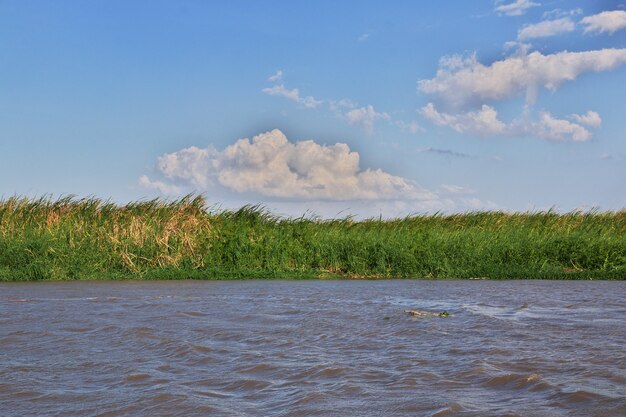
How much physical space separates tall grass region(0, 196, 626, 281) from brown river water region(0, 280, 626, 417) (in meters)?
5.00

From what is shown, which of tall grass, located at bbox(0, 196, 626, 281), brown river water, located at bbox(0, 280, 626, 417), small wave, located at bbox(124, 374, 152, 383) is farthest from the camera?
tall grass, located at bbox(0, 196, 626, 281)

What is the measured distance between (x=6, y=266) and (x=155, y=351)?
10.9 meters

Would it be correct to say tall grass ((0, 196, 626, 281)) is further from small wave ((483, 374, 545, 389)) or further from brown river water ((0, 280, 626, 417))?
small wave ((483, 374, 545, 389))

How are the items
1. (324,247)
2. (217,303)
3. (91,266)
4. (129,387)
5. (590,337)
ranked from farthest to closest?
1. (324,247)
2. (91,266)
3. (217,303)
4. (590,337)
5. (129,387)

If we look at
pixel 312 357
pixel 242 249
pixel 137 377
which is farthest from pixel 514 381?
pixel 242 249

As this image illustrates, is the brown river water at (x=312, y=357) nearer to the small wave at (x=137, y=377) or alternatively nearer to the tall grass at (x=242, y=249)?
the small wave at (x=137, y=377)

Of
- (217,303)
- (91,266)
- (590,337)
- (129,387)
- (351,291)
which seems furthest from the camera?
(91,266)

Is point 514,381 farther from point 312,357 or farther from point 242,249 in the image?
point 242,249

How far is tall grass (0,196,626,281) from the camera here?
50.2 feet

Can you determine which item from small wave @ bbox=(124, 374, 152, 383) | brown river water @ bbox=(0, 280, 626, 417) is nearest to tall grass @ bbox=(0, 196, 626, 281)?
brown river water @ bbox=(0, 280, 626, 417)

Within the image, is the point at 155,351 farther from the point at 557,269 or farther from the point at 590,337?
the point at 557,269

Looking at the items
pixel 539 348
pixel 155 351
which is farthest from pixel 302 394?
pixel 539 348

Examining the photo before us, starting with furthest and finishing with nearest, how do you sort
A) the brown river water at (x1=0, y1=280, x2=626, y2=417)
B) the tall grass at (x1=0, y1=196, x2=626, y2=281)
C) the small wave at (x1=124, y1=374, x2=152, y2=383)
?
1. the tall grass at (x1=0, y1=196, x2=626, y2=281)
2. the small wave at (x1=124, y1=374, x2=152, y2=383)
3. the brown river water at (x1=0, y1=280, x2=626, y2=417)

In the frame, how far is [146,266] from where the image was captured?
611 inches
